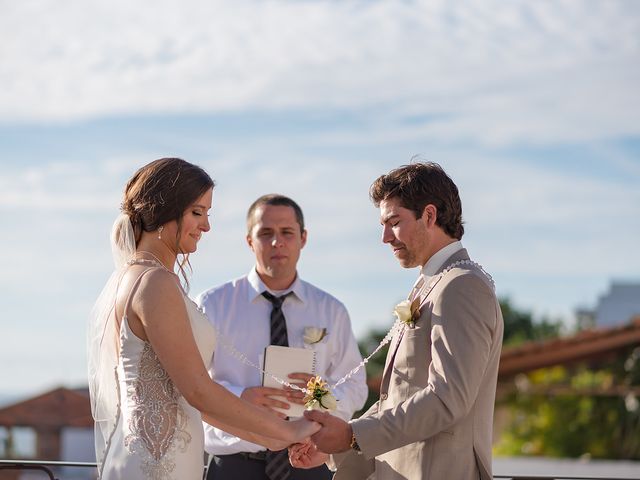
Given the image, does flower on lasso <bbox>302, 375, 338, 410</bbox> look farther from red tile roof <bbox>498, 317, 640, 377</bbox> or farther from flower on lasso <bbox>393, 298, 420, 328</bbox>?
red tile roof <bbox>498, 317, 640, 377</bbox>

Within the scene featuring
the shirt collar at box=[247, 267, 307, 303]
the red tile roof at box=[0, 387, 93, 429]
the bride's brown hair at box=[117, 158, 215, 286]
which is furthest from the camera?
the red tile roof at box=[0, 387, 93, 429]

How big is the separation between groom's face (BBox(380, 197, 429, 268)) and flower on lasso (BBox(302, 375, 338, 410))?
626 millimetres

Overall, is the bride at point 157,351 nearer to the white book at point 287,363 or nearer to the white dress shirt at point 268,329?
the white book at point 287,363

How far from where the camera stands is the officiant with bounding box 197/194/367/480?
536cm

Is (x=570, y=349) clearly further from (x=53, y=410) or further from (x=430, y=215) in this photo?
(x=430, y=215)

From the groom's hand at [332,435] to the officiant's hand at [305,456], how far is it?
0.39 meters

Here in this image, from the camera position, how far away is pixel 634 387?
15594 mm

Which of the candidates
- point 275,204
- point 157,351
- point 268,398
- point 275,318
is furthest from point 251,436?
point 275,204

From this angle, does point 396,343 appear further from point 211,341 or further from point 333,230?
point 333,230

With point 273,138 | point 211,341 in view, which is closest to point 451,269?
point 211,341

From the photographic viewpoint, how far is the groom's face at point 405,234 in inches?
168

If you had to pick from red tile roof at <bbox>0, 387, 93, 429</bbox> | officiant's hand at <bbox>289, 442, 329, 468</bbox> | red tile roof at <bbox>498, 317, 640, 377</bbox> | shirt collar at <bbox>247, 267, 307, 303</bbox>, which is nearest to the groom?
officiant's hand at <bbox>289, 442, 329, 468</bbox>

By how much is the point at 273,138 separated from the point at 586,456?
16.2m

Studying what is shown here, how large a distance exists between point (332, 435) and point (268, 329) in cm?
136
